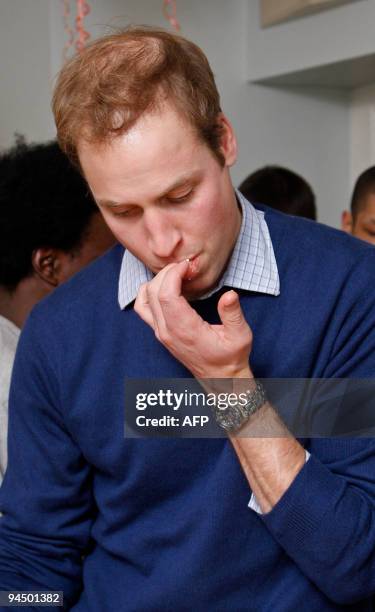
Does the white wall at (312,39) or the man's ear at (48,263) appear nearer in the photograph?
the man's ear at (48,263)

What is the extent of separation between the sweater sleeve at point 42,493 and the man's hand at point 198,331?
22 cm

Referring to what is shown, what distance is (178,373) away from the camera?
1.12 meters

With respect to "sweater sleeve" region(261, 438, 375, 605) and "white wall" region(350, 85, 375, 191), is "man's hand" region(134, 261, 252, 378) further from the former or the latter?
"white wall" region(350, 85, 375, 191)

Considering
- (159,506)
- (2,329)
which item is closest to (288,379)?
(159,506)

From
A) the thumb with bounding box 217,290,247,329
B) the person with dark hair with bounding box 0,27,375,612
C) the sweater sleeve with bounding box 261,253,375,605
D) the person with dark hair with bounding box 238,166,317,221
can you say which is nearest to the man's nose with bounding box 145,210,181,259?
the person with dark hair with bounding box 0,27,375,612

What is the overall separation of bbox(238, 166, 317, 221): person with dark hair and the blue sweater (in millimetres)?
1528

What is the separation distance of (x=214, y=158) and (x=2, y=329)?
678 millimetres

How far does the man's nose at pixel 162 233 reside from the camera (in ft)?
3.31

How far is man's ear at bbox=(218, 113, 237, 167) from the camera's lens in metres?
1.06

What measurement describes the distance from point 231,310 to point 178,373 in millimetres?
196

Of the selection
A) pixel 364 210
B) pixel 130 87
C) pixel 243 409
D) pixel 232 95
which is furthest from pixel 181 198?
pixel 232 95

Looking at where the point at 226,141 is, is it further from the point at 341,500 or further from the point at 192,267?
the point at 341,500

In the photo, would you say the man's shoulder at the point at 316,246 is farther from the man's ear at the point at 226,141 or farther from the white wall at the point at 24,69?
the white wall at the point at 24,69

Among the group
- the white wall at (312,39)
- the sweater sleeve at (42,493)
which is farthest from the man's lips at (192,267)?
the white wall at (312,39)
